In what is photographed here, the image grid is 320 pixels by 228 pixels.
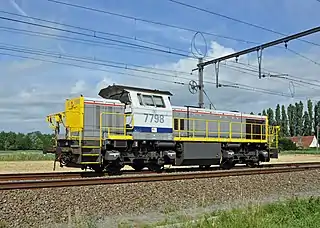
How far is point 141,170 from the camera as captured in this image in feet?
56.7

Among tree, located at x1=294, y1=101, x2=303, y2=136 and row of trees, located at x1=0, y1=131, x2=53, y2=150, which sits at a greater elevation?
tree, located at x1=294, y1=101, x2=303, y2=136

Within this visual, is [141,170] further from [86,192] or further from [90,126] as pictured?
[86,192]

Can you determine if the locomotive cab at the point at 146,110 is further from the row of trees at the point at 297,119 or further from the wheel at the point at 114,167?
the row of trees at the point at 297,119

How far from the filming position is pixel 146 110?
16.6 m

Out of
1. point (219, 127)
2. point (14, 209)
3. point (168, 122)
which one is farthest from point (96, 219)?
point (219, 127)

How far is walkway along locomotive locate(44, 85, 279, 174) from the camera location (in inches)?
594

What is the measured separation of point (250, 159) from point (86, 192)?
12.6 meters

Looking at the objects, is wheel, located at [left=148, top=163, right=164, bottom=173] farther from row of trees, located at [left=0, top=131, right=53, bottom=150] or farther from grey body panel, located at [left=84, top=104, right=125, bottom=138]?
row of trees, located at [left=0, top=131, right=53, bottom=150]

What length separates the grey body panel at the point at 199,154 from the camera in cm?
1770

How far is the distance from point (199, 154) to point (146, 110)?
11.3 ft

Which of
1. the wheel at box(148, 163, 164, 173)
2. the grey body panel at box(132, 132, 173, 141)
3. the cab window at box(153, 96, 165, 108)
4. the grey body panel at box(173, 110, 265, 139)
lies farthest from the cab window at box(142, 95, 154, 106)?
the wheel at box(148, 163, 164, 173)

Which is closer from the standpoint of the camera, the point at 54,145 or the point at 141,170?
the point at 54,145

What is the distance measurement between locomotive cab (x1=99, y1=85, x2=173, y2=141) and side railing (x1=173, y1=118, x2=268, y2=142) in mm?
837

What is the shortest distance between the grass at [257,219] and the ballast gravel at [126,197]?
3.39ft
